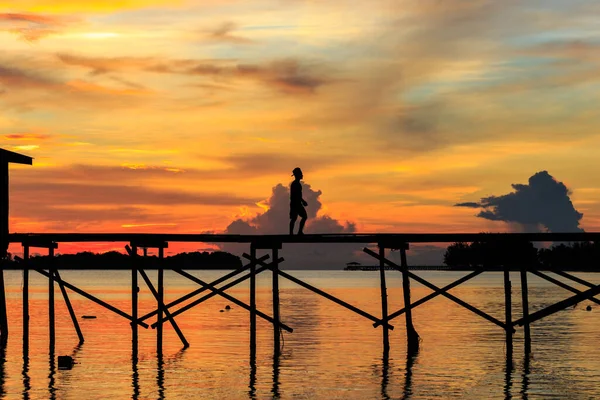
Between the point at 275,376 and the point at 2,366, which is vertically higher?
the point at 2,366

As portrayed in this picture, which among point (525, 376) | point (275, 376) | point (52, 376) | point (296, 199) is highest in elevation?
point (296, 199)

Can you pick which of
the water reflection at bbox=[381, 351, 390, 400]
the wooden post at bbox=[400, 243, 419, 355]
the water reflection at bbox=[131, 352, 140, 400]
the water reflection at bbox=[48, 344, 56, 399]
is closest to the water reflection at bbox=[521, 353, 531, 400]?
the water reflection at bbox=[381, 351, 390, 400]

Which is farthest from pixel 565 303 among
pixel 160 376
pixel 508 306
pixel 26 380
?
pixel 26 380

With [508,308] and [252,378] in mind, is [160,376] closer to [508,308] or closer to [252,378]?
[252,378]

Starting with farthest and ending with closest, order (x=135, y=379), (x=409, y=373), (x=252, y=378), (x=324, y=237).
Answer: (x=324, y=237) → (x=409, y=373) → (x=252, y=378) → (x=135, y=379)

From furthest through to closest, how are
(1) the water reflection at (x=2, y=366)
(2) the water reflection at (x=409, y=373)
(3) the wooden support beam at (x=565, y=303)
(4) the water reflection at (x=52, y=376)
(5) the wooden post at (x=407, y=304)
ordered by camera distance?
(5) the wooden post at (x=407, y=304) → (3) the wooden support beam at (x=565, y=303) → (1) the water reflection at (x=2, y=366) → (2) the water reflection at (x=409, y=373) → (4) the water reflection at (x=52, y=376)

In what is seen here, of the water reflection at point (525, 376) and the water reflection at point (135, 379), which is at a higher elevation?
the water reflection at point (135, 379)

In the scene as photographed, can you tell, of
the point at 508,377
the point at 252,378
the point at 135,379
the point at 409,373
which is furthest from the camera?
the point at 409,373

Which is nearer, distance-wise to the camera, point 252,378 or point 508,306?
point 252,378

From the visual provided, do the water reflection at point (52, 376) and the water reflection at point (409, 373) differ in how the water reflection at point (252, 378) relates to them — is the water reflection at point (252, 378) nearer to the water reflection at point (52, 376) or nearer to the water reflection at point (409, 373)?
the water reflection at point (409, 373)

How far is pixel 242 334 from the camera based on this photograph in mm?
53500

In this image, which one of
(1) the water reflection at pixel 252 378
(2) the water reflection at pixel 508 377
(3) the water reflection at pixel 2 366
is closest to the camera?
(1) the water reflection at pixel 252 378

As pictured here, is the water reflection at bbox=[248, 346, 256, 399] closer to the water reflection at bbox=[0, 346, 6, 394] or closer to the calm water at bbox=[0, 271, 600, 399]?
the calm water at bbox=[0, 271, 600, 399]

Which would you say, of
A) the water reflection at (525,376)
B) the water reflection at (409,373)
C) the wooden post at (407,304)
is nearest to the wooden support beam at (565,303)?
the water reflection at (525,376)
